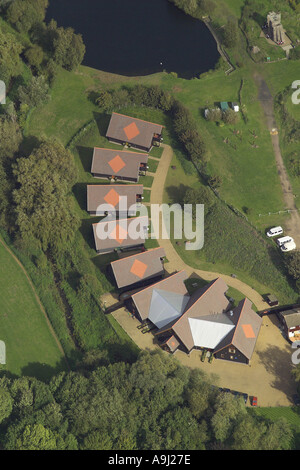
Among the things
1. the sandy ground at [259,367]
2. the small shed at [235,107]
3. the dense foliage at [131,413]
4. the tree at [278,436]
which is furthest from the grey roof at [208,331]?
the small shed at [235,107]

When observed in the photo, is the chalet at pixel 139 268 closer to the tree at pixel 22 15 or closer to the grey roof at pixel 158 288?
the grey roof at pixel 158 288

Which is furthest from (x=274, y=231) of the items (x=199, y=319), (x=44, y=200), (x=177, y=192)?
(x=44, y=200)

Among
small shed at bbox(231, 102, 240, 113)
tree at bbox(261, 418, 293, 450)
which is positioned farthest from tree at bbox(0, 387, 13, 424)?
small shed at bbox(231, 102, 240, 113)

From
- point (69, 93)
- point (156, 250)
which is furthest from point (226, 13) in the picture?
point (156, 250)

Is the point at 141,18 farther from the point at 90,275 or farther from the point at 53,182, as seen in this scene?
the point at 90,275

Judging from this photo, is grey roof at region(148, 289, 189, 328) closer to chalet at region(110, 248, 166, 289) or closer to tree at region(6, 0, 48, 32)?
chalet at region(110, 248, 166, 289)

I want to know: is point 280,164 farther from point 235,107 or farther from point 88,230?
point 88,230
